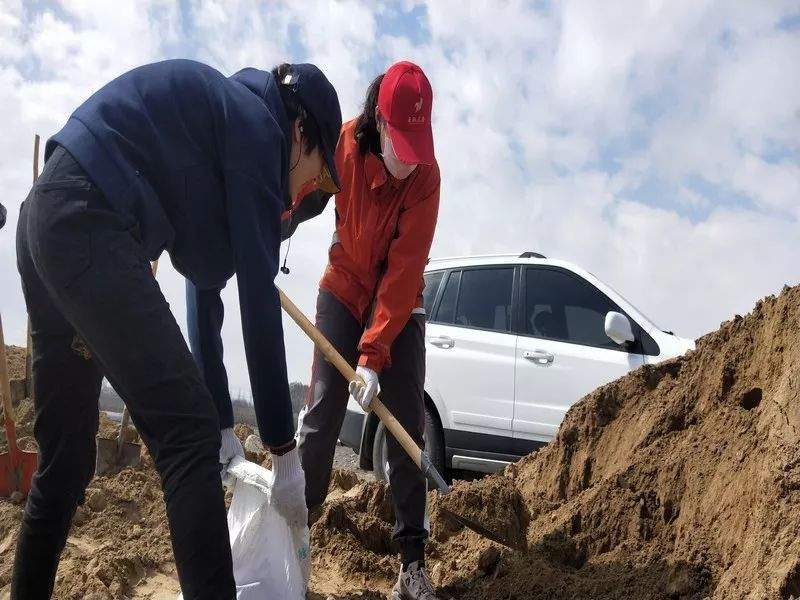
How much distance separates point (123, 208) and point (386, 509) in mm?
2980

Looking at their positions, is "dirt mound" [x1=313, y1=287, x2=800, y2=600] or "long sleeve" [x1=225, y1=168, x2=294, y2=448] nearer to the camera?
"long sleeve" [x1=225, y1=168, x2=294, y2=448]

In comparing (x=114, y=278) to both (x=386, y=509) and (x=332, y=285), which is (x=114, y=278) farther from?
(x=386, y=509)

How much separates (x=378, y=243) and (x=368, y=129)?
471 mm

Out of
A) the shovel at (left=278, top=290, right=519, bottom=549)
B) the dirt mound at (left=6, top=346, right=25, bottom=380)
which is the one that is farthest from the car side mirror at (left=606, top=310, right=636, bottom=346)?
the dirt mound at (left=6, top=346, right=25, bottom=380)

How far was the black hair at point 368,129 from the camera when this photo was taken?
345 centimetres

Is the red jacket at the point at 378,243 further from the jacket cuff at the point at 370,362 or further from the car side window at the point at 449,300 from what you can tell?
the car side window at the point at 449,300

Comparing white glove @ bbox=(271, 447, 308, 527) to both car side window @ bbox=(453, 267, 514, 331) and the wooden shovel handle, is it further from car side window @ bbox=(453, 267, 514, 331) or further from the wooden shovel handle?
car side window @ bbox=(453, 267, 514, 331)

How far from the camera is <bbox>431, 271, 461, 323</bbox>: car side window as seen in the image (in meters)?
6.49

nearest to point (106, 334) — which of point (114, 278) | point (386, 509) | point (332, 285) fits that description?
point (114, 278)

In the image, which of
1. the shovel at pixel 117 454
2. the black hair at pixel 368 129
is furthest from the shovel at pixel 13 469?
the black hair at pixel 368 129

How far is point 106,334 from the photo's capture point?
2.01 m

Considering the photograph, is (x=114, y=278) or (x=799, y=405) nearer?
(x=114, y=278)

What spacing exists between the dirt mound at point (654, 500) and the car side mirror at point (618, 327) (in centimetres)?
97

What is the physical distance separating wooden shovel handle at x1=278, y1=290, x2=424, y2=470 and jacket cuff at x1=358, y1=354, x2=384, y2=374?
0.18 feet
